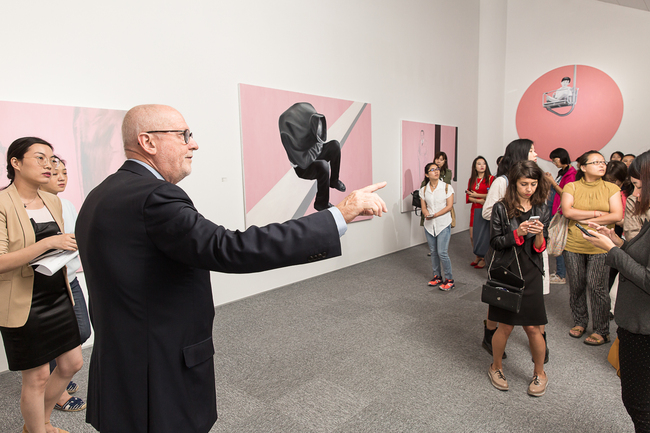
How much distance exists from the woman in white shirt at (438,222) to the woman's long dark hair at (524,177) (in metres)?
2.18

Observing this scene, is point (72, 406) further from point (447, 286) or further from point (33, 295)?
point (447, 286)

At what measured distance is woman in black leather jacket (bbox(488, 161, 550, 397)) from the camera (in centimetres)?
249

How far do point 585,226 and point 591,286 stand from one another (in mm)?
512

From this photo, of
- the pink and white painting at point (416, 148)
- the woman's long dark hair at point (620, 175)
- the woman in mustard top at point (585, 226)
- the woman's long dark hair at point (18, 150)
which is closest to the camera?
the woman's long dark hair at point (18, 150)

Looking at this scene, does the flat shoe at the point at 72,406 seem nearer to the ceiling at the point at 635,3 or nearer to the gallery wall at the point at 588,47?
the gallery wall at the point at 588,47

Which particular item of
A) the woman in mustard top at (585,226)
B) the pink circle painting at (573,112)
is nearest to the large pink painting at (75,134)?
the woman in mustard top at (585,226)

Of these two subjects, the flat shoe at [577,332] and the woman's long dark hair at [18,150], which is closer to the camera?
the woman's long dark hair at [18,150]

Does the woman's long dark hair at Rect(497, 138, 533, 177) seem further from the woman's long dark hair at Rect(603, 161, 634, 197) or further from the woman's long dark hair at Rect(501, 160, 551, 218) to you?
the woman's long dark hair at Rect(603, 161, 634, 197)

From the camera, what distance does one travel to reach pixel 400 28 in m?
6.56

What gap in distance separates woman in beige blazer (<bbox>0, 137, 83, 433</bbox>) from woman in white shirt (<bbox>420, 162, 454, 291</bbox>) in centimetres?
397

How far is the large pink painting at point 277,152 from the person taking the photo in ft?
14.9

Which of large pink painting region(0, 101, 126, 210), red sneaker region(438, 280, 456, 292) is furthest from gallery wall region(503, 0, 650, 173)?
large pink painting region(0, 101, 126, 210)

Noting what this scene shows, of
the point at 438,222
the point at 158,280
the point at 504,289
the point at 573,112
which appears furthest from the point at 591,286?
the point at 573,112

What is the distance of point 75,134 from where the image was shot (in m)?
3.26
